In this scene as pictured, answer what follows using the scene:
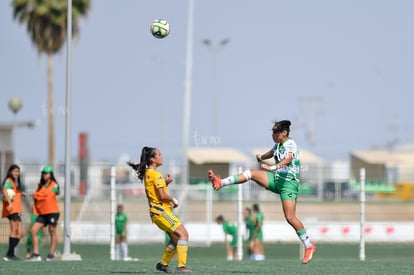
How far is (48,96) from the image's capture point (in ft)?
153

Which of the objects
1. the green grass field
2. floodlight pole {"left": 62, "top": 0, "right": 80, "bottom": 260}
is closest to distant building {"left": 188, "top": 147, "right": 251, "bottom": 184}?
the green grass field

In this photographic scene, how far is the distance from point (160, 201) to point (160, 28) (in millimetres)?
4340

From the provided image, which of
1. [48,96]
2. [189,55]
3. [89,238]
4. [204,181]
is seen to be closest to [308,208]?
[204,181]

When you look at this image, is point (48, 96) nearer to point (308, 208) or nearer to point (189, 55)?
point (189, 55)

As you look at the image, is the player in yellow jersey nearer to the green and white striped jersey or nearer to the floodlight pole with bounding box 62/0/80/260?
the green and white striped jersey

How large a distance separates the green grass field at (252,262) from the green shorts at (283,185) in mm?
1185

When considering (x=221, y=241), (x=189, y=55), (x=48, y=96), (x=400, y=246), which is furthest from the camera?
(x=48, y=96)

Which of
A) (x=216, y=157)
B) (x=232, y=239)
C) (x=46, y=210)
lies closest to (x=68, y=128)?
(x=46, y=210)

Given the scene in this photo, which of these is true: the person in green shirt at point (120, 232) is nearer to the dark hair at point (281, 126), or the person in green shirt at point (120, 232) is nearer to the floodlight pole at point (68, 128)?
the floodlight pole at point (68, 128)

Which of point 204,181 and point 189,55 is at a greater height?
point 189,55

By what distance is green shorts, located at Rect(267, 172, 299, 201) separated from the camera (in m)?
15.1

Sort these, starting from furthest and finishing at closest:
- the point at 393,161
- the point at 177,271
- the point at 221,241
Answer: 1. the point at 393,161
2. the point at 221,241
3. the point at 177,271

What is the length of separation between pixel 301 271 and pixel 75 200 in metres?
20.7

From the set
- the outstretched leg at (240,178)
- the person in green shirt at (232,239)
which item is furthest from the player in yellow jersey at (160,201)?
the person in green shirt at (232,239)
